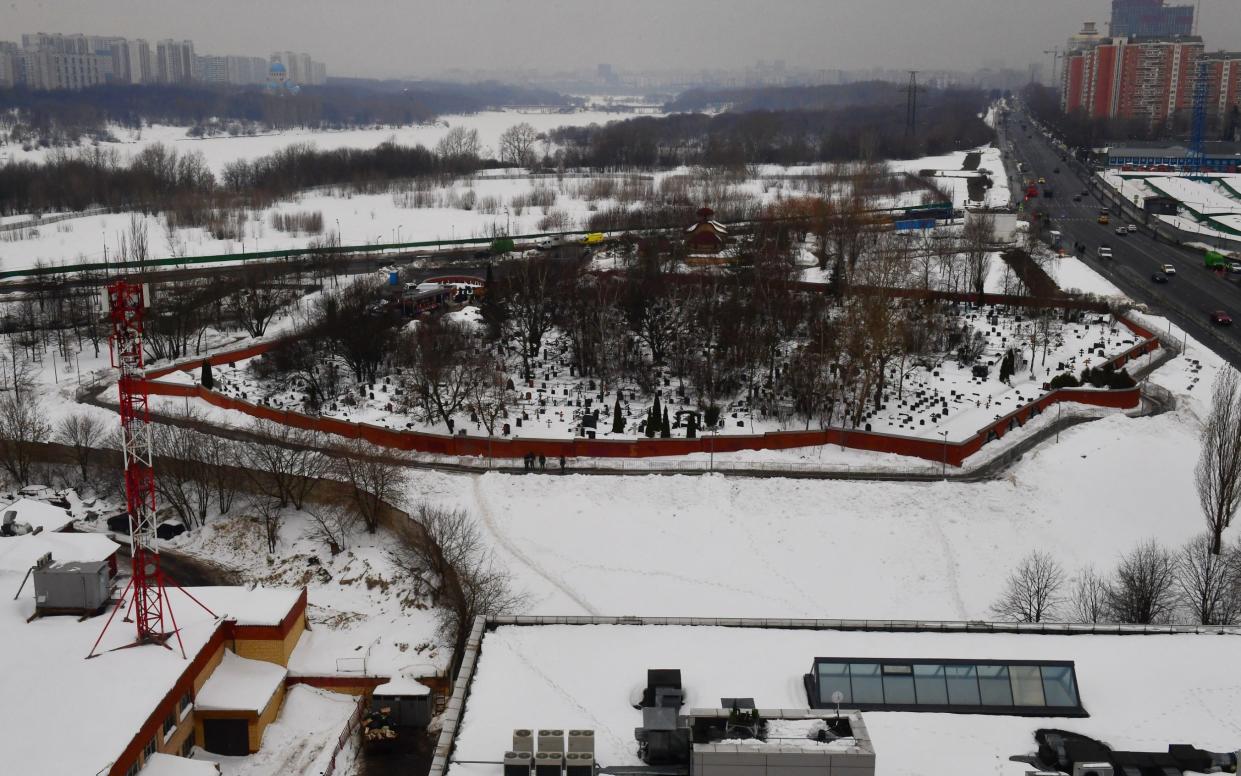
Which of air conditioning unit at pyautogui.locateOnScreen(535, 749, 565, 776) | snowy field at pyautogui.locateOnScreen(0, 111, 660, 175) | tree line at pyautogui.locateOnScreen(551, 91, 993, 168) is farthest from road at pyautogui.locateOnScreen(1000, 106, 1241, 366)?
snowy field at pyautogui.locateOnScreen(0, 111, 660, 175)

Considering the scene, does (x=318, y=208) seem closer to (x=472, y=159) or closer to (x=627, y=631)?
(x=472, y=159)

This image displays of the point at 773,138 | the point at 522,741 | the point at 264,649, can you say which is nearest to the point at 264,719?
the point at 264,649

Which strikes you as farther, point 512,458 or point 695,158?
point 695,158

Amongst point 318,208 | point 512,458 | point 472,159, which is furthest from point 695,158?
point 512,458

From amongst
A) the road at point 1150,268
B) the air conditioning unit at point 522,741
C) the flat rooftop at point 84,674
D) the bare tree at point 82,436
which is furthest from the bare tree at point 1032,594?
the bare tree at point 82,436

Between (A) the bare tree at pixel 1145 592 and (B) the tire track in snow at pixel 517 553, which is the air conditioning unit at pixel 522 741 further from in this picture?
(A) the bare tree at pixel 1145 592

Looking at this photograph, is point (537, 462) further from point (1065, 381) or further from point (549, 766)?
point (549, 766)

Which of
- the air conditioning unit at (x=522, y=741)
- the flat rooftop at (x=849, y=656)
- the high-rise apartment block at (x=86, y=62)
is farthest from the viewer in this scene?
the high-rise apartment block at (x=86, y=62)
